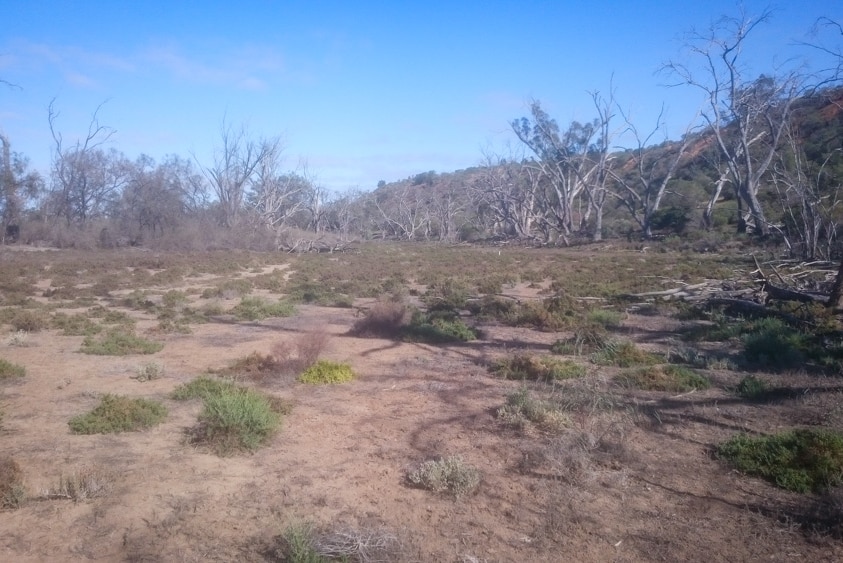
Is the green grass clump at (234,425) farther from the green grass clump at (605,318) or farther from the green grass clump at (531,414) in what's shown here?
the green grass clump at (605,318)

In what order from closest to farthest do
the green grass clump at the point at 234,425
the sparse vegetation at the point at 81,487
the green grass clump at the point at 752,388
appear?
the sparse vegetation at the point at 81,487
the green grass clump at the point at 234,425
the green grass clump at the point at 752,388

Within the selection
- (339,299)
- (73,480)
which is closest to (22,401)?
(73,480)

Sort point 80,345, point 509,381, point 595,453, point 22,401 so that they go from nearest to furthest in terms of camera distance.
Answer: point 595,453
point 22,401
point 509,381
point 80,345

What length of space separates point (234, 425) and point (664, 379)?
6120 mm

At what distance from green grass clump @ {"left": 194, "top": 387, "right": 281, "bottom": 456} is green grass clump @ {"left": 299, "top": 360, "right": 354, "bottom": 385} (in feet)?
8.00

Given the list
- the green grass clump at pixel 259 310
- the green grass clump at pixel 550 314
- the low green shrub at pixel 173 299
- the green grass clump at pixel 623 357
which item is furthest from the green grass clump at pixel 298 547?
the low green shrub at pixel 173 299

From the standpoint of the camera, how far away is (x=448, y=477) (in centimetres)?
599

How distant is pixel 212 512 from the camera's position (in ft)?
18.2

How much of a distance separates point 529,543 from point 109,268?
96.6 feet

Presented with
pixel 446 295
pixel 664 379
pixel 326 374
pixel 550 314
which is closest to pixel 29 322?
pixel 326 374

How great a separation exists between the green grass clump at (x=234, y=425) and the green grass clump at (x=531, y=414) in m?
2.85

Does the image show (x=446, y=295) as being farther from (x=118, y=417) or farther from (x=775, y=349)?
(x=118, y=417)

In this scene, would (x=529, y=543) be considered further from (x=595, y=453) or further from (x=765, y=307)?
(x=765, y=307)

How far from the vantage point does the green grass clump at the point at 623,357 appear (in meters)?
10.7
